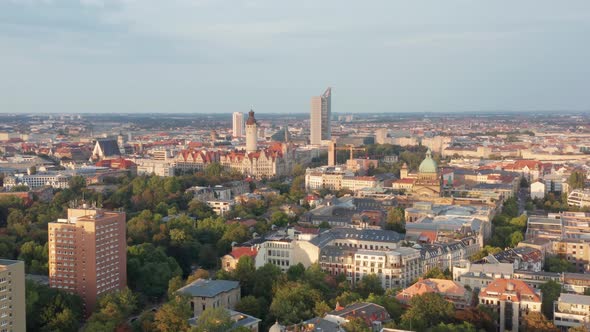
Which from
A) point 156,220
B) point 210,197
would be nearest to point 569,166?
point 210,197

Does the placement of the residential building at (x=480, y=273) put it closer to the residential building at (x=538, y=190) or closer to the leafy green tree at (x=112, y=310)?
the leafy green tree at (x=112, y=310)

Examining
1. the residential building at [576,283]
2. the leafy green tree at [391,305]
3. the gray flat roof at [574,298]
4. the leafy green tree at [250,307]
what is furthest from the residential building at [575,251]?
the leafy green tree at [250,307]

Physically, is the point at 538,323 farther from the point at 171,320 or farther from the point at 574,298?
the point at 171,320

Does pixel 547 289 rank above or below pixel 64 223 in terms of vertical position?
below

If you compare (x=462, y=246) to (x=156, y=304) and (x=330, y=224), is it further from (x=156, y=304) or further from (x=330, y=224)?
(x=156, y=304)

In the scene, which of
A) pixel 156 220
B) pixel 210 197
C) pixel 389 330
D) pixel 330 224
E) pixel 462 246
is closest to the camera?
pixel 389 330

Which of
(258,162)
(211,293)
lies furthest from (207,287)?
(258,162)
